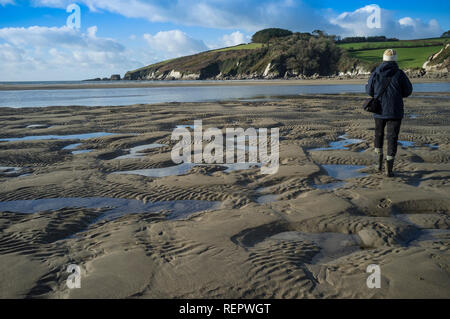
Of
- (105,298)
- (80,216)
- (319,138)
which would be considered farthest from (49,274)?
(319,138)

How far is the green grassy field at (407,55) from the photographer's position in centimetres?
7114

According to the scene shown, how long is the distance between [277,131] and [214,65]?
12690cm

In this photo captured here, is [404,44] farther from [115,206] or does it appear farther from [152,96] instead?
[115,206]

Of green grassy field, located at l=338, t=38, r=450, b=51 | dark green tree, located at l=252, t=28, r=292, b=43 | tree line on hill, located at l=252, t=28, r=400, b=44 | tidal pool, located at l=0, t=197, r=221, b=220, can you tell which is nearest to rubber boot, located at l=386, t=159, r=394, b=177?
tidal pool, located at l=0, t=197, r=221, b=220

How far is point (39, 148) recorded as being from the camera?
931 cm

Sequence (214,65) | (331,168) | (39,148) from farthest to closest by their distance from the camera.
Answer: (214,65)
(39,148)
(331,168)

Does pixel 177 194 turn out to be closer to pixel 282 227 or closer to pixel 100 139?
pixel 282 227

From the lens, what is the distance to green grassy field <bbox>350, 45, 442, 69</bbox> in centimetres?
7114

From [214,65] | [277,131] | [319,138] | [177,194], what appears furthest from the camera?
[214,65]

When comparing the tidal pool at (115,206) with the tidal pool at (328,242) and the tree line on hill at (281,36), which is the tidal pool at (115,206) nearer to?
the tidal pool at (328,242)

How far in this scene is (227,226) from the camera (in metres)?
4.23

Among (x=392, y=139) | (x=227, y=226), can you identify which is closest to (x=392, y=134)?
(x=392, y=139)

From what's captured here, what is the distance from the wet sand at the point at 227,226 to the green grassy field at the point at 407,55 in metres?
73.1

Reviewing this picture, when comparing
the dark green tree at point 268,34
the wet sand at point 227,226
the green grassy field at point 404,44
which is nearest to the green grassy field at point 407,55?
the green grassy field at point 404,44
